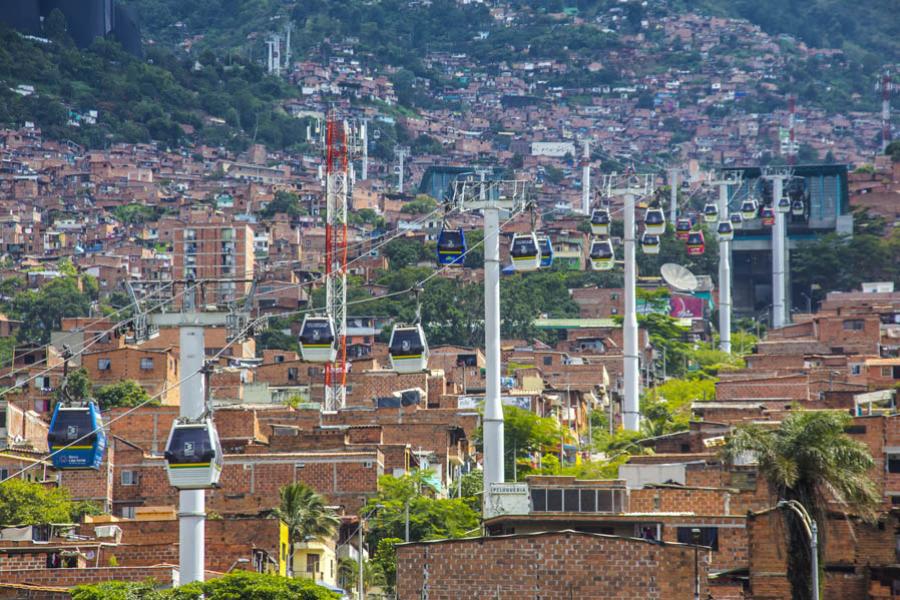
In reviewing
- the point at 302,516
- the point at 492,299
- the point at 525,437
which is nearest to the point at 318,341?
the point at 492,299

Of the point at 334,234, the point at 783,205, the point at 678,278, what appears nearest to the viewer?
the point at 334,234

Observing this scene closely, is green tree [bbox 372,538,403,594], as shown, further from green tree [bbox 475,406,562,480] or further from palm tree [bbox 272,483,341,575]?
green tree [bbox 475,406,562,480]

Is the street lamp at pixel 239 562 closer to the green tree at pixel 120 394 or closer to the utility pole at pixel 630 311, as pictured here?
the utility pole at pixel 630 311

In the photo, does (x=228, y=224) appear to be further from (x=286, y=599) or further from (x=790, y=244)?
(x=286, y=599)

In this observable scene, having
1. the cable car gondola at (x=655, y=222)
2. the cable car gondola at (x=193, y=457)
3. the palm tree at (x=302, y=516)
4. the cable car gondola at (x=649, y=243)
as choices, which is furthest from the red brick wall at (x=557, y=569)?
the cable car gondola at (x=649, y=243)

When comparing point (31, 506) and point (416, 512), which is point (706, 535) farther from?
point (31, 506)

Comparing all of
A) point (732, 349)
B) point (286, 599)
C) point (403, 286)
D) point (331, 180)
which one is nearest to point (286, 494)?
point (286, 599)
